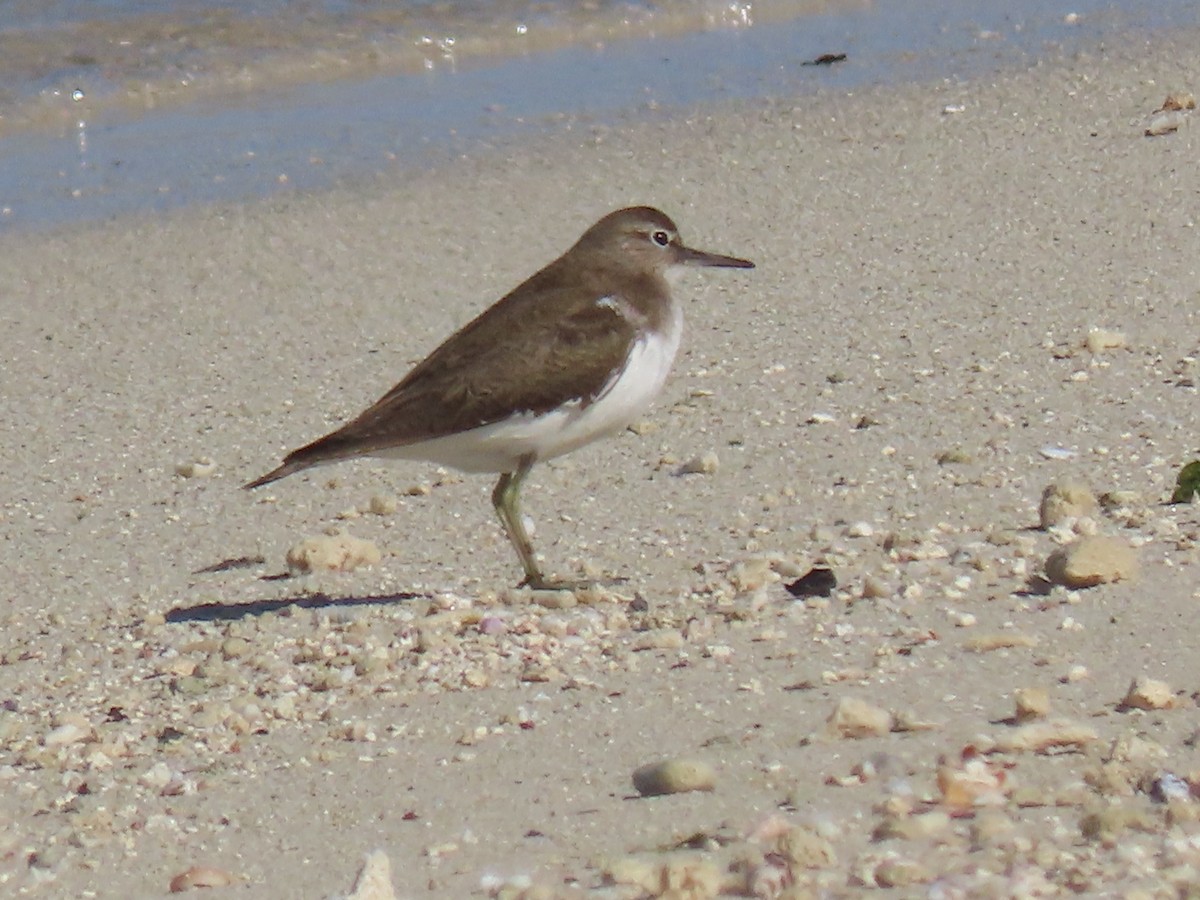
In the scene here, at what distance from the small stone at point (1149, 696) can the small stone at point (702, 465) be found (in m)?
2.31

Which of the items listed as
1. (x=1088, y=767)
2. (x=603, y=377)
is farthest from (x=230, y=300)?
(x=1088, y=767)

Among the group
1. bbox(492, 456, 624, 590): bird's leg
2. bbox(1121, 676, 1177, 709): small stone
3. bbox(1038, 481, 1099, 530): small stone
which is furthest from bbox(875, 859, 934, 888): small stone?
bbox(1038, 481, 1099, 530): small stone

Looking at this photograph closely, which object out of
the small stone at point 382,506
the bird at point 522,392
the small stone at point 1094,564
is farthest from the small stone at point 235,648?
the small stone at point 1094,564

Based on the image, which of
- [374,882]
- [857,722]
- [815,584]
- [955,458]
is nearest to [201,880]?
[374,882]

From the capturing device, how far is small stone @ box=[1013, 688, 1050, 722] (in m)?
4.07

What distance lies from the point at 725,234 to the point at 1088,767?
5.22m

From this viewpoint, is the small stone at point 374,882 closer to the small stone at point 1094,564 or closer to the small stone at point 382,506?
the small stone at point 1094,564

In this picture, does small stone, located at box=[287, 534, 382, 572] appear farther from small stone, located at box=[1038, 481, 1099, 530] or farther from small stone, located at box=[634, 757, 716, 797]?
small stone, located at box=[634, 757, 716, 797]

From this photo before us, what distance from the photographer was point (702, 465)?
6.32m

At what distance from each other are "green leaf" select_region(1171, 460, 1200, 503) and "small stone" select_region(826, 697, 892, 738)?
5.55ft

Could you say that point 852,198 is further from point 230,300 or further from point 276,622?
point 276,622

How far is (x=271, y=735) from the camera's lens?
457 centimetres

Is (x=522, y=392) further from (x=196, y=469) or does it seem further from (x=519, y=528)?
(x=196, y=469)

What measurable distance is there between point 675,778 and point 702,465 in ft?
8.05
